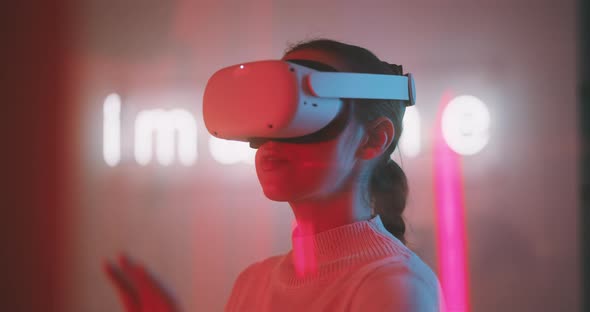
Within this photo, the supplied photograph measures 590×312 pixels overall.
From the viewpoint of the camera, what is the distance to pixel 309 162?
688 mm

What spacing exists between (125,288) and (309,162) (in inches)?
11.8

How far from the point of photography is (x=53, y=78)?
149 centimetres

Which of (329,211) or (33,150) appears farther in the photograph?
(33,150)

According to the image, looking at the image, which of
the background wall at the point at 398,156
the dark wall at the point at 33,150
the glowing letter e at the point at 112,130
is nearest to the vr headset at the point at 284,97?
the background wall at the point at 398,156

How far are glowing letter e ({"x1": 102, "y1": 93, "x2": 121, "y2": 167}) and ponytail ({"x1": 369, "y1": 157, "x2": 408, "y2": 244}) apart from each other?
862 mm

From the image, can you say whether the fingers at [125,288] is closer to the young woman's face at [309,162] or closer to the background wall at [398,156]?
the young woman's face at [309,162]

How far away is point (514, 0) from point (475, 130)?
1.01 ft

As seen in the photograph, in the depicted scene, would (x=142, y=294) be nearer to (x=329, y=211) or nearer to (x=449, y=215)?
(x=329, y=211)

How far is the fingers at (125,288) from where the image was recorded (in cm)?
67

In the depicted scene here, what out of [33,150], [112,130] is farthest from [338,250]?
[33,150]

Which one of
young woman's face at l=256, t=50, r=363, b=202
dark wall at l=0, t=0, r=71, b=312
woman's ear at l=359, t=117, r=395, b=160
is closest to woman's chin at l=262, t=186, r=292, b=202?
young woman's face at l=256, t=50, r=363, b=202

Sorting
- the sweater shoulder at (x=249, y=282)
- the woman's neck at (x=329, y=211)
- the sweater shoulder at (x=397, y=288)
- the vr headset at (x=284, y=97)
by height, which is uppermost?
the vr headset at (x=284, y=97)

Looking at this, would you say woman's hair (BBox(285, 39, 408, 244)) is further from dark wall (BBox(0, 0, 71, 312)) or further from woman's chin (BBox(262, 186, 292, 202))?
dark wall (BBox(0, 0, 71, 312))

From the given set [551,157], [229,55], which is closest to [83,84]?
[229,55]
